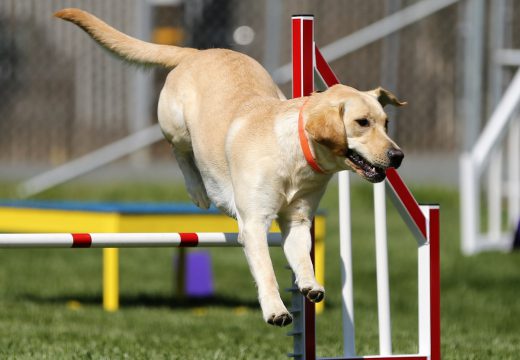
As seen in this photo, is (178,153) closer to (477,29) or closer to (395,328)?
(395,328)

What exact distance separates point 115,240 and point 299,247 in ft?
2.33

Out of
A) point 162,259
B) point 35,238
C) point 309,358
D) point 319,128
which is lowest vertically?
point 162,259

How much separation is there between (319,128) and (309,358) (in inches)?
44.0

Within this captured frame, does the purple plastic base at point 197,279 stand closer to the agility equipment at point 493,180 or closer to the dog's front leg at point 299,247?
the agility equipment at point 493,180

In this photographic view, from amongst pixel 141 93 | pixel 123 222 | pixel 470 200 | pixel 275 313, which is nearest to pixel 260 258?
pixel 275 313

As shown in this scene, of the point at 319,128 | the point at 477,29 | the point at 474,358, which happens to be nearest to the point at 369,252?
the point at 477,29

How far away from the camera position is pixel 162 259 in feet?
35.6

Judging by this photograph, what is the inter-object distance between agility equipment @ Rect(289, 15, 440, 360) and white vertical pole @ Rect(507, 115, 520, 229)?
6.13 meters

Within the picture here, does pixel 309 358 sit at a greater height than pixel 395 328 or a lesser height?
greater

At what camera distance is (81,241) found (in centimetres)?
459

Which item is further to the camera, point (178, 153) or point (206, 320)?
point (206, 320)

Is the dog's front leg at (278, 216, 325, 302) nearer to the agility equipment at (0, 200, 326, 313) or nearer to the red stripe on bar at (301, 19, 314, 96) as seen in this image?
the red stripe on bar at (301, 19, 314, 96)

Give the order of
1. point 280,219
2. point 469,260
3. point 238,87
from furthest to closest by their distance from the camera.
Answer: point 469,260 < point 238,87 < point 280,219

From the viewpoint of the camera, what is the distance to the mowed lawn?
6.30m
